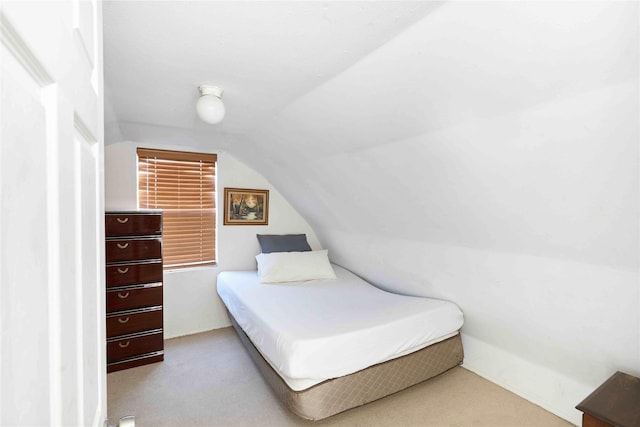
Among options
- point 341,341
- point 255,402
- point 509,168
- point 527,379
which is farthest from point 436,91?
point 255,402

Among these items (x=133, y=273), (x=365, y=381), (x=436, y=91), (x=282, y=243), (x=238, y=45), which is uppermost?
(x=238, y=45)

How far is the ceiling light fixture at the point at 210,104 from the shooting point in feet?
6.14

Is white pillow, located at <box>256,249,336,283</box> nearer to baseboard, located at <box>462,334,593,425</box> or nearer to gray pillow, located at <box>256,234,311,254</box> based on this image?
gray pillow, located at <box>256,234,311,254</box>

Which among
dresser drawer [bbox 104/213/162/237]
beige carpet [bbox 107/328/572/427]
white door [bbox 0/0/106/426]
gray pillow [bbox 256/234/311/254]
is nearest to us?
white door [bbox 0/0/106/426]

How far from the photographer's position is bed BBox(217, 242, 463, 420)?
6.33ft

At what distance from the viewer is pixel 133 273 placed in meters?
2.75

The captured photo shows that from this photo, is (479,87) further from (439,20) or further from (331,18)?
(331,18)

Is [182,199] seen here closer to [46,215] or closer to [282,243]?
[282,243]

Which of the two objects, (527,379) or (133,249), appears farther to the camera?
(133,249)

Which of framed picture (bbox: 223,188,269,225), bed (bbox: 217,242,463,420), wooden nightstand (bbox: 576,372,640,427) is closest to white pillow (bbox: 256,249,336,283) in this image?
bed (bbox: 217,242,463,420)

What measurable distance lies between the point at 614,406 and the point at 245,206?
347 cm

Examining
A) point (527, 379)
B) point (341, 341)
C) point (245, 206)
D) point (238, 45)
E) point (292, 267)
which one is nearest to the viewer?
point (238, 45)

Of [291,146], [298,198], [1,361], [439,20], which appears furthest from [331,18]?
[298,198]

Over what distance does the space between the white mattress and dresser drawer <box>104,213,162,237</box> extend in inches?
37.2
